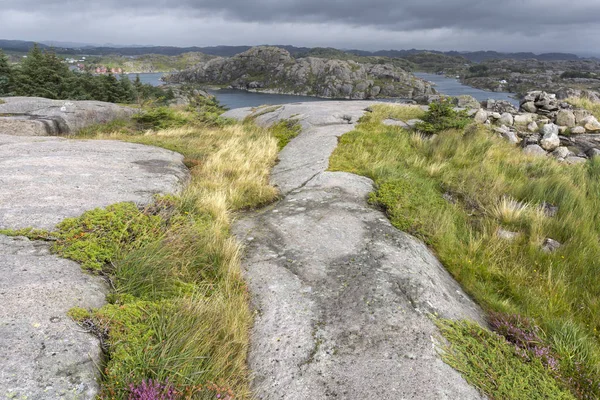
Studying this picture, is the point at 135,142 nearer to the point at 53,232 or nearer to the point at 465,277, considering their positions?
the point at 53,232

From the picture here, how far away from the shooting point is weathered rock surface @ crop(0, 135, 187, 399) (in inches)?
92.4

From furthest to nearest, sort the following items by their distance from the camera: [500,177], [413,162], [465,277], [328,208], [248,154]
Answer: [248,154], [413,162], [500,177], [328,208], [465,277]

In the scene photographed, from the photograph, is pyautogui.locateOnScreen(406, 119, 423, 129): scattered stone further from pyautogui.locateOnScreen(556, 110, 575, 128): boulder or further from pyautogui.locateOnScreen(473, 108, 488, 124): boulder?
pyautogui.locateOnScreen(556, 110, 575, 128): boulder

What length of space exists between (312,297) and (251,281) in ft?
3.08

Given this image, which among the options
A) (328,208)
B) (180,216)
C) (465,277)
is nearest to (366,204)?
(328,208)

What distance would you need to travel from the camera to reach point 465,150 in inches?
436

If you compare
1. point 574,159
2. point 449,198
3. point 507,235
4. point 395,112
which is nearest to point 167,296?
point 507,235

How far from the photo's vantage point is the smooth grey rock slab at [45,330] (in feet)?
7.48

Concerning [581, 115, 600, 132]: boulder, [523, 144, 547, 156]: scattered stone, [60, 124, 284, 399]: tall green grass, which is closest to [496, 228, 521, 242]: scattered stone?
[60, 124, 284, 399]: tall green grass

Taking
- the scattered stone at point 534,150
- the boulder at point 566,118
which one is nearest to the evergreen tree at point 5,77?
the scattered stone at point 534,150

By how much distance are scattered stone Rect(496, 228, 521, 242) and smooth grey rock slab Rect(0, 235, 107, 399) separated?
22.0 ft

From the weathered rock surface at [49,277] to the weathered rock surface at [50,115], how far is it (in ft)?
26.5

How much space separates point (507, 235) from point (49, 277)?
7372 millimetres

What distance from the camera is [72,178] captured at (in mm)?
6176
